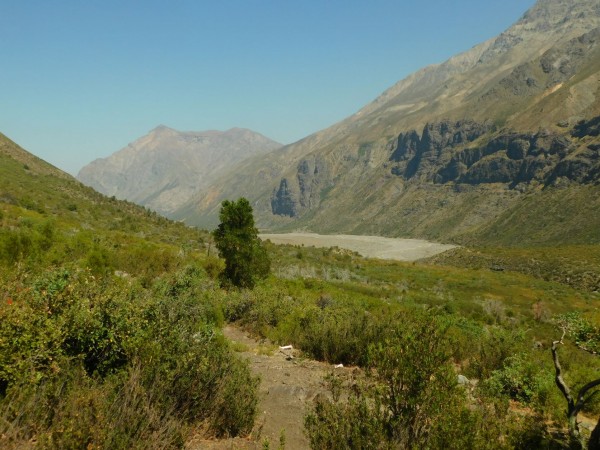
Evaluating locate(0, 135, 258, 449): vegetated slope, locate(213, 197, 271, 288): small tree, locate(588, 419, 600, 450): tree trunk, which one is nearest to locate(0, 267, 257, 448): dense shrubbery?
locate(0, 135, 258, 449): vegetated slope

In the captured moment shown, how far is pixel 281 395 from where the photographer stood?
9.07m

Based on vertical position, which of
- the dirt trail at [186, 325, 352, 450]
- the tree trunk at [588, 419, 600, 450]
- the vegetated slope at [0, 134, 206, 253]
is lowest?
the dirt trail at [186, 325, 352, 450]

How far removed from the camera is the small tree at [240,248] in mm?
24297

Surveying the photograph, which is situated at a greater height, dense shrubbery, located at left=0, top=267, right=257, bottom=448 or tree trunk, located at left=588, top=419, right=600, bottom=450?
dense shrubbery, located at left=0, top=267, right=257, bottom=448

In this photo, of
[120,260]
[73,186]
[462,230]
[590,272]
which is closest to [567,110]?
[462,230]

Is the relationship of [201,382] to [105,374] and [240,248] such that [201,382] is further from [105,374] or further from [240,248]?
[240,248]

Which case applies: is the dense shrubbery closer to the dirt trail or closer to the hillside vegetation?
the hillside vegetation

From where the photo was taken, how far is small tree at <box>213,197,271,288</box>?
2430 cm

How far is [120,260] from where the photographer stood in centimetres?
2281

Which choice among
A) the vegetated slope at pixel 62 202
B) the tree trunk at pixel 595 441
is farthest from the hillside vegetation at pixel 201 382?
the vegetated slope at pixel 62 202

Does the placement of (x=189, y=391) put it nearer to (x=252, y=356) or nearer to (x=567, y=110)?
(x=252, y=356)

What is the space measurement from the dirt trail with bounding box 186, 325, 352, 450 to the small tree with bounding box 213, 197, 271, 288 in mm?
10635

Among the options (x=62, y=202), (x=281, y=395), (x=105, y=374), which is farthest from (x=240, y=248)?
(x=62, y=202)

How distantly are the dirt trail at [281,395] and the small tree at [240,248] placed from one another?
34.9 feet
